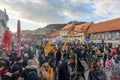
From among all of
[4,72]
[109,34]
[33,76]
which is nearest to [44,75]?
[33,76]

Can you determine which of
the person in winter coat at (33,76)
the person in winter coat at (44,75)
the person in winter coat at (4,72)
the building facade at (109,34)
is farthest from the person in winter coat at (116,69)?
the building facade at (109,34)

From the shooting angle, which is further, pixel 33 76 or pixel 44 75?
pixel 44 75

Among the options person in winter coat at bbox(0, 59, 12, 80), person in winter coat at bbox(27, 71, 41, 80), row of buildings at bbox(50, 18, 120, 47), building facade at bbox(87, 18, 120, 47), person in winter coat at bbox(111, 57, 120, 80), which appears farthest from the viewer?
building facade at bbox(87, 18, 120, 47)

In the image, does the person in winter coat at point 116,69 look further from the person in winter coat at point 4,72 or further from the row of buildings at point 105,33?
the row of buildings at point 105,33

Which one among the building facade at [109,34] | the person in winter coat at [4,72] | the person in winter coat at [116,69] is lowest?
the person in winter coat at [116,69]

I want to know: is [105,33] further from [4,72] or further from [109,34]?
[4,72]

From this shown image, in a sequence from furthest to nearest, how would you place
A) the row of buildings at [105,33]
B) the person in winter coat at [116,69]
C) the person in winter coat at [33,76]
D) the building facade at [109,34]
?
the building facade at [109,34]
the row of buildings at [105,33]
the person in winter coat at [116,69]
the person in winter coat at [33,76]

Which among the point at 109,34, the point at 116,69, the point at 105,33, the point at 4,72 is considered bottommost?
the point at 116,69

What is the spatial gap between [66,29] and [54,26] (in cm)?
5184

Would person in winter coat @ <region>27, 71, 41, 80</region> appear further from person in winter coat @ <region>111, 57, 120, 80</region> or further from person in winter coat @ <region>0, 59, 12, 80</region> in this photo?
person in winter coat @ <region>111, 57, 120, 80</region>

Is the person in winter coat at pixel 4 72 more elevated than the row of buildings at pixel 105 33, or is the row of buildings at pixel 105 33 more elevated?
the row of buildings at pixel 105 33

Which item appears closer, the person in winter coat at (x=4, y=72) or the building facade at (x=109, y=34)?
the person in winter coat at (x=4, y=72)

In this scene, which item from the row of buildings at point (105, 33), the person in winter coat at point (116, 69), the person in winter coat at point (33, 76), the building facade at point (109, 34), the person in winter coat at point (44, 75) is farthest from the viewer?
the building facade at point (109, 34)

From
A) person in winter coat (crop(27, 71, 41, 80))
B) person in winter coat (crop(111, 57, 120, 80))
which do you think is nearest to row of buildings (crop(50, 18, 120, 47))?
person in winter coat (crop(111, 57, 120, 80))
